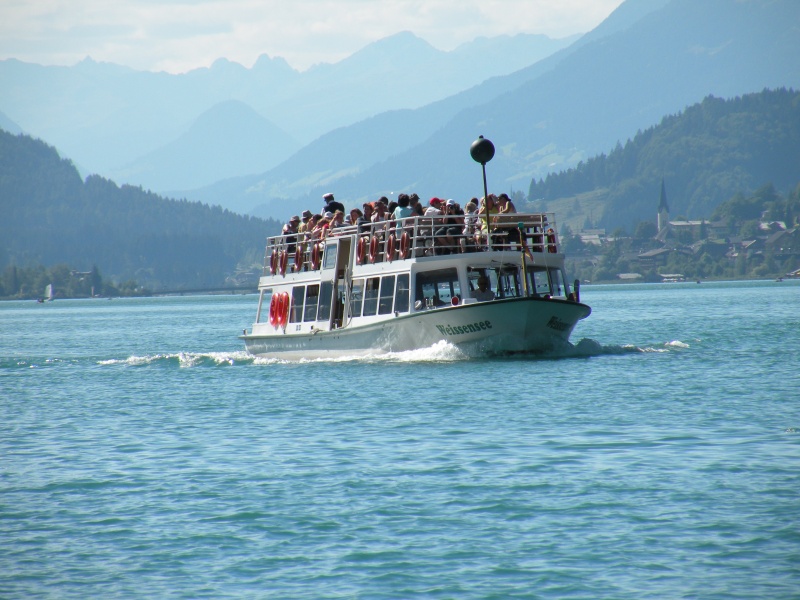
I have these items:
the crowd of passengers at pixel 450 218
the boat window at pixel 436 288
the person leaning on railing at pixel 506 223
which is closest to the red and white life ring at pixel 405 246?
the crowd of passengers at pixel 450 218

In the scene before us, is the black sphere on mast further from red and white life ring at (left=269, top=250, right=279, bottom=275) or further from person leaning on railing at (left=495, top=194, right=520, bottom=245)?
red and white life ring at (left=269, top=250, right=279, bottom=275)

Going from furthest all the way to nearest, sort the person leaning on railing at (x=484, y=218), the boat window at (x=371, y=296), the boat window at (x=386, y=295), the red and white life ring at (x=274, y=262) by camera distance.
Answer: the red and white life ring at (x=274, y=262)
the boat window at (x=371, y=296)
the boat window at (x=386, y=295)
the person leaning on railing at (x=484, y=218)

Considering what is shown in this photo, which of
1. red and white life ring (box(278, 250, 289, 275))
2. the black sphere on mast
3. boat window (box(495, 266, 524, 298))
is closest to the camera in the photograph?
the black sphere on mast

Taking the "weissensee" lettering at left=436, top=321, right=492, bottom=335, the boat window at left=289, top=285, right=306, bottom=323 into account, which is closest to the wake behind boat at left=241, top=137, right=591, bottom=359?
the "weissensee" lettering at left=436, top=321, right=492, bottom=335

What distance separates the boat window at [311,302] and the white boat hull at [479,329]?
106 inches

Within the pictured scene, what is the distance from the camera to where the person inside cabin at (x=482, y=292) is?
3350 cm

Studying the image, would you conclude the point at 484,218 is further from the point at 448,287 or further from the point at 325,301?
the point at 325,301

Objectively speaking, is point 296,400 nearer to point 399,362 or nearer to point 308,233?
point 399,362

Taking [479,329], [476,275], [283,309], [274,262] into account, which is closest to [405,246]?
[476,275]

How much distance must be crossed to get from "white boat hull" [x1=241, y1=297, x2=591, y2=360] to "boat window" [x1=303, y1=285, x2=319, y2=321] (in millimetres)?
2686

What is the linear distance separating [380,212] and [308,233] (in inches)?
178

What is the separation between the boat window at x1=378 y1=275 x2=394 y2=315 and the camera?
115 feet

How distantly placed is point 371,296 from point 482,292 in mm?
4096

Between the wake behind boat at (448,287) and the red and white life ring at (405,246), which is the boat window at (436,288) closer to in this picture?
the wake behind boat at (448,287)
